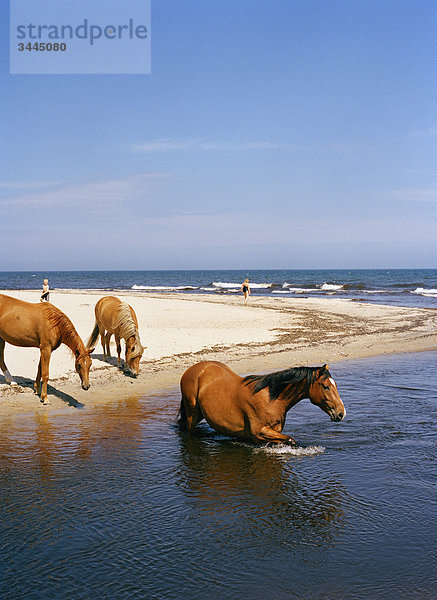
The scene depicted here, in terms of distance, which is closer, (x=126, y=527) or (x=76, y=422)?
(x=126, y=527)

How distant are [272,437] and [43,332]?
5.35 m

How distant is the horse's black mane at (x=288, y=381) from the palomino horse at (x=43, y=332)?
4255 mm

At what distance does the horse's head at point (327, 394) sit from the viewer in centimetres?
761

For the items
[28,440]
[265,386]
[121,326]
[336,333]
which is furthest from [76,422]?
[336,333]

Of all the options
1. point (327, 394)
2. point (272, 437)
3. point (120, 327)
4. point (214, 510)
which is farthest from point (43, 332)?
point (214, 510)

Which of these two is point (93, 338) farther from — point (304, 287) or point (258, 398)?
point (304, 287)

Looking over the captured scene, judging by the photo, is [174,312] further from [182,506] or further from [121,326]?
[182,506]

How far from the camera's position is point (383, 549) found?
515 cm

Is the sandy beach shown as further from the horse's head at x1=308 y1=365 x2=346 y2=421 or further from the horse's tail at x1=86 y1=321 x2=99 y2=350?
the horse's head at x1=308 y1=365 x2=346 y2=421

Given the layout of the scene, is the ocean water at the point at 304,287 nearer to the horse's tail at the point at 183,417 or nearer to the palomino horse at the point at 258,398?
the horse's tail at the point at 183,417

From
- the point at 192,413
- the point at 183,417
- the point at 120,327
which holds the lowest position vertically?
the point at 183,417

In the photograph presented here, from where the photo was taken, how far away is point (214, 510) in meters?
6.02

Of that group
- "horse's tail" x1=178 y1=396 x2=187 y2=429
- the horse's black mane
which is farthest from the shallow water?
the horse's black mane

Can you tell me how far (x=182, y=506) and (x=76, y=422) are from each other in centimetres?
402
